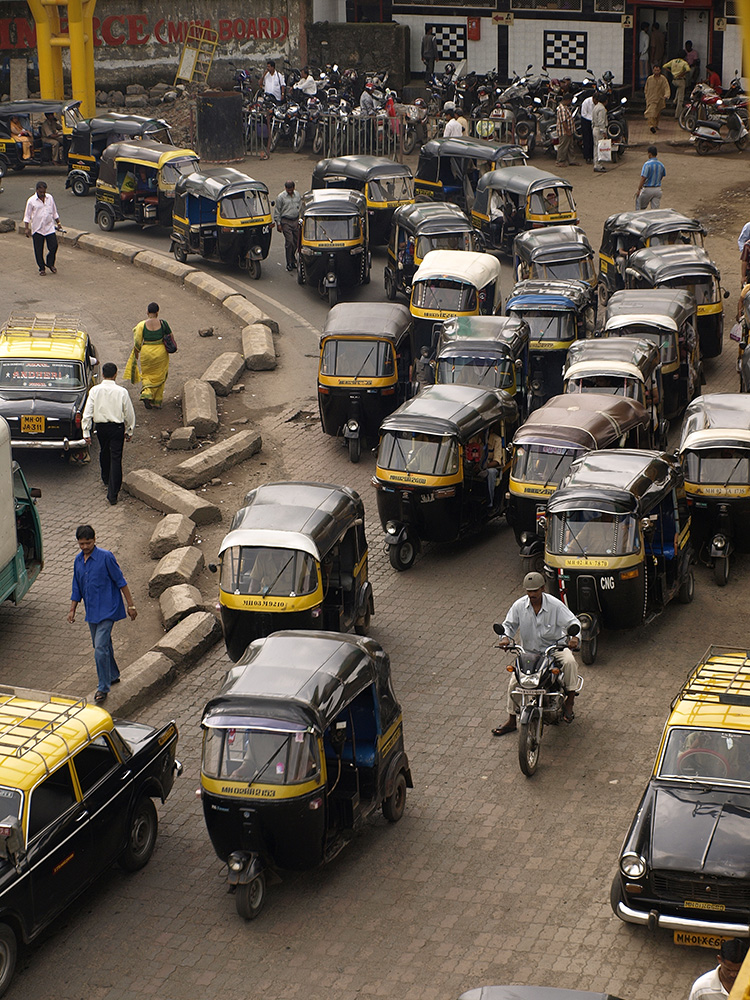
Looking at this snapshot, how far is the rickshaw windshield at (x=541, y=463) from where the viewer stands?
15.9 metres

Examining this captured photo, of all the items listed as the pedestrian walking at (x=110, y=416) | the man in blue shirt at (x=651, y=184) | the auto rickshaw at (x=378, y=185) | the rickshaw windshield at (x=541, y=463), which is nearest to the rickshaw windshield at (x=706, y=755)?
the rickshaw windshield at (x=541, y=463)

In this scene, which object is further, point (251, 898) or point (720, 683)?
point (720, 683)

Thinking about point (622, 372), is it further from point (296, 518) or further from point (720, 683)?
point (720, 683)

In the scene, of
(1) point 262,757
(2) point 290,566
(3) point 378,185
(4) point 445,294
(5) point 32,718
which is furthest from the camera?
(3) point 378,185

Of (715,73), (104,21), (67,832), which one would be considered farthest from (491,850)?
(104,21)

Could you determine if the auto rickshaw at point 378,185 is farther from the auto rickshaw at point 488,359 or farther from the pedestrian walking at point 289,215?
the auto rickshaw at point 488,359

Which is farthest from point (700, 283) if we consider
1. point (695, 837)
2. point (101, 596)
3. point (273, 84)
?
point (273, 84)

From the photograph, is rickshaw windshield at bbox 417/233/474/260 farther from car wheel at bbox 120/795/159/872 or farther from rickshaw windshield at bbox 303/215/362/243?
car wheel at bbox 120/795/159/872

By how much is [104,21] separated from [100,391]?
29173 mm

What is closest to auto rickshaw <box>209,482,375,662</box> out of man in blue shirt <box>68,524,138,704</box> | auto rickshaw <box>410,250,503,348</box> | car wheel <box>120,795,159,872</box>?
man in blue shirt <box>68,524,138,704</box>

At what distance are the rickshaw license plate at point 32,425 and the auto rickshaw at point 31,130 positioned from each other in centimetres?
1914

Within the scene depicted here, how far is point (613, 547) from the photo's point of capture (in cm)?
1412

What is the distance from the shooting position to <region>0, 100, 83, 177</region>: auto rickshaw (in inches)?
1436

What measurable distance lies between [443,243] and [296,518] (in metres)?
13.1
